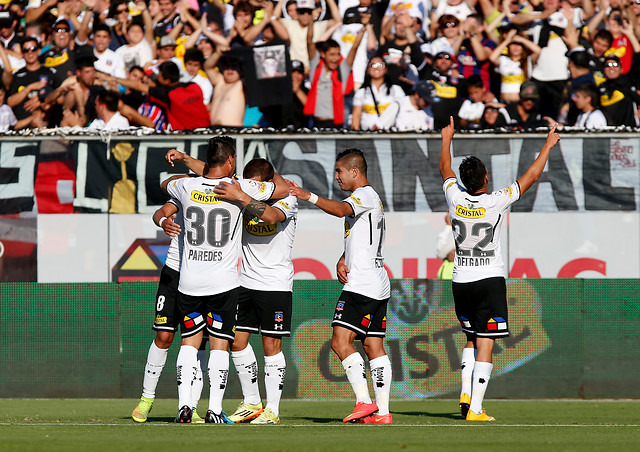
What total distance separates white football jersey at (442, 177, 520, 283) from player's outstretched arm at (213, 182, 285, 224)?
6.08 feet

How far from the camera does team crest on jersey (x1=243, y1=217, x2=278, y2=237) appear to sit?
9.14 m

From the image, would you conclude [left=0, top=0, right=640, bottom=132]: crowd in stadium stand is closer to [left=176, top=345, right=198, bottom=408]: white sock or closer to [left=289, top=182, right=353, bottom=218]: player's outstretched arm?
[left=289, top=182, right=353, bottom=218]: player's outstretched arm

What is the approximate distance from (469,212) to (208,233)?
8.00 feet

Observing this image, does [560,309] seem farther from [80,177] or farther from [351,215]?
[80,177]

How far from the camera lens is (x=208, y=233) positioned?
340 inches

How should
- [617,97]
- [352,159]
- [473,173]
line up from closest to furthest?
[352,159], [473,173], [617,97]

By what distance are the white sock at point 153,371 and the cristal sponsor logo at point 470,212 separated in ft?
9.82

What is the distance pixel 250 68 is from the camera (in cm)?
1566

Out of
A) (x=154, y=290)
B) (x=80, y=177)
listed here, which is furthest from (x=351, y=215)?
(x=80, y=177)

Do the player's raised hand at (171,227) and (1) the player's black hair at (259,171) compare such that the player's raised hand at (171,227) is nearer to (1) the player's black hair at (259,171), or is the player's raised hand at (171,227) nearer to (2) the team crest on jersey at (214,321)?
(2) the team crest on jersey at (214,321)

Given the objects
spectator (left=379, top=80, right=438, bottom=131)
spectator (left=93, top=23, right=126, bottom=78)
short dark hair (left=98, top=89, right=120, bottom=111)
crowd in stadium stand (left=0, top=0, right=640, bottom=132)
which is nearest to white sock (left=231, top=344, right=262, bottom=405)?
crowd in stadium stand (left=0, top=0, right=640, bottom=132)

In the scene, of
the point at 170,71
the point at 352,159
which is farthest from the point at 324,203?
the point at 170,71

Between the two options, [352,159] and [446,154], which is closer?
[352,159]

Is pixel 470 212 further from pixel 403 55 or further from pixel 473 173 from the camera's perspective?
pixel 403 55
